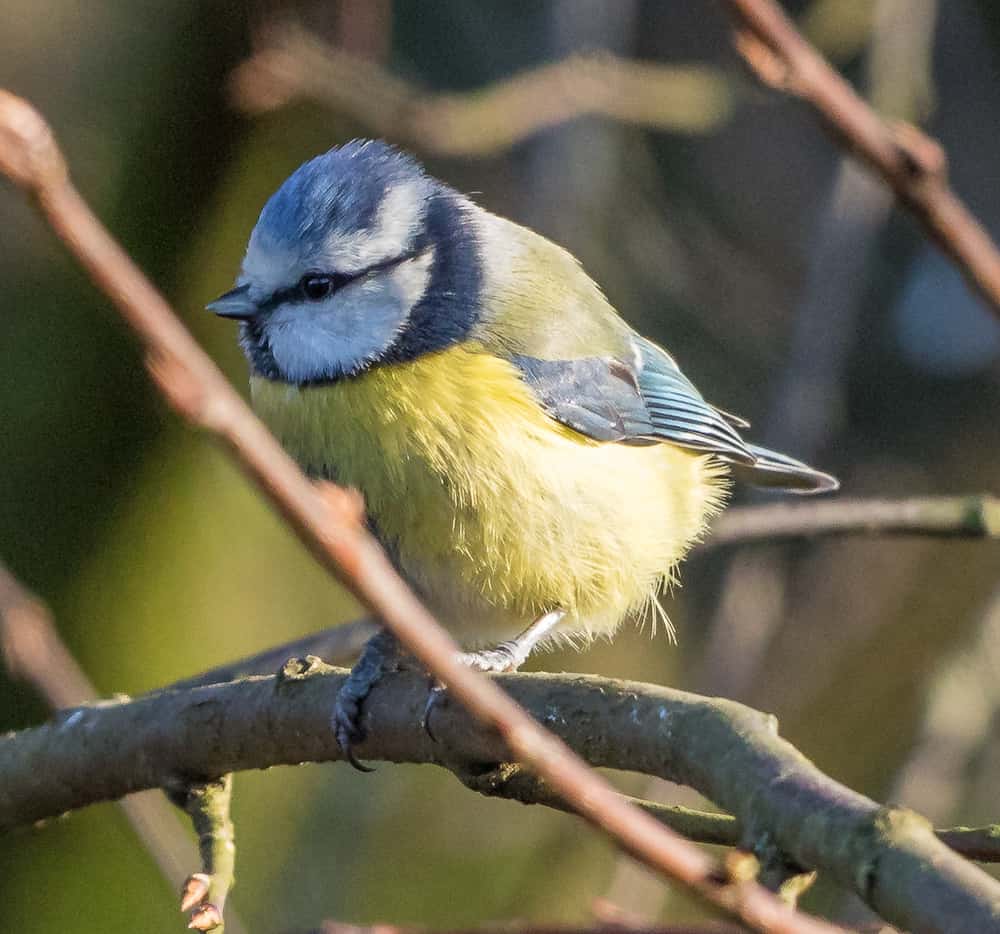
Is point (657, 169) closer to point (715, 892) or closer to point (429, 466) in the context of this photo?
point (429, 466)

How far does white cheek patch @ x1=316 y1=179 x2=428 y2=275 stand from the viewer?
2.18 meters

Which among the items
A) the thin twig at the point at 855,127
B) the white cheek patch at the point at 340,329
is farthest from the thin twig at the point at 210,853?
the thin twig at the point at 855,127

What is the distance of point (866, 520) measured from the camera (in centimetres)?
237

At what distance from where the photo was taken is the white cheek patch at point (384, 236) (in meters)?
2.18

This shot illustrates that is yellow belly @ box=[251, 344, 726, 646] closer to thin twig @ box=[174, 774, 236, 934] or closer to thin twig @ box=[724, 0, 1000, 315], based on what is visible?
thin twig @ box=[174, 774, 236, 934]

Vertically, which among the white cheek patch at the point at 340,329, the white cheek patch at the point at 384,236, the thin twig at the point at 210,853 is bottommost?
the thin twig at the point at 210,853

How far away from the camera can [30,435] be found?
3.23 metres

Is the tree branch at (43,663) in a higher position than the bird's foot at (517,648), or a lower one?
higher

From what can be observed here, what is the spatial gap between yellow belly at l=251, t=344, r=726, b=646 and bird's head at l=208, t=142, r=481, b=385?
0.17ft

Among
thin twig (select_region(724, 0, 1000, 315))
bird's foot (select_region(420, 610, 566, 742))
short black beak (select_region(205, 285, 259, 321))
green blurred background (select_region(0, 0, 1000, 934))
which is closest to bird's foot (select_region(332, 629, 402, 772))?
bird's foot (select_region(420, 610, 566, 742))

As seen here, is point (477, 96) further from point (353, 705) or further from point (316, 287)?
point (353, 705)

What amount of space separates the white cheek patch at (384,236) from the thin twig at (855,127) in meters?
1.10

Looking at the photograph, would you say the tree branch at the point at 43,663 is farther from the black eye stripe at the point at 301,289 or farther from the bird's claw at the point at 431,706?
the black eye stripe at the point at 301,289

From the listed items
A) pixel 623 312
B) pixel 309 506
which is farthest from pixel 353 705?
pixel 623 312
